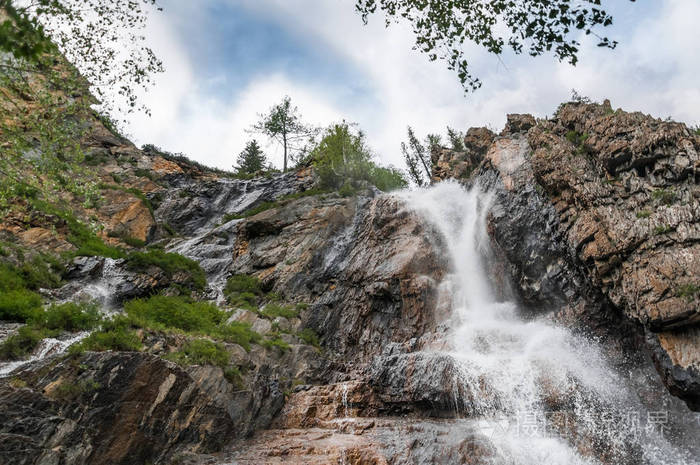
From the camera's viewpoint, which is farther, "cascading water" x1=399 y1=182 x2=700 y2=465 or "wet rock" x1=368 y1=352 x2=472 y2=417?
"wet rock" x1=368 y1=352 x2=472 y2=417

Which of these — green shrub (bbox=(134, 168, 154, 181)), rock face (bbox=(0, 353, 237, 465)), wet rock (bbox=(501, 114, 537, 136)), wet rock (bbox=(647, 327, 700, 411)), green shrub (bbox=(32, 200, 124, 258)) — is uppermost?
green shrub (bbox=(134, 168, 154, 181))

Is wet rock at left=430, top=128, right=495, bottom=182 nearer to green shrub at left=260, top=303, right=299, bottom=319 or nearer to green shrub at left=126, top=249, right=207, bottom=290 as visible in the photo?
green shrub at left=260, top=303, right=299, bottom=319

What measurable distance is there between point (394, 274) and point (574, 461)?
38.1 feet

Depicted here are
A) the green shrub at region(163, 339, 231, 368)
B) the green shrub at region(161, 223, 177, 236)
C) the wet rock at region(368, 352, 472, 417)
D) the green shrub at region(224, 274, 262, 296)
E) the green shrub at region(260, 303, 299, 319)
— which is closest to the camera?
the green shrub at region(163, 339, 231, 368)

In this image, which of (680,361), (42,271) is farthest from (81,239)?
(680,361)

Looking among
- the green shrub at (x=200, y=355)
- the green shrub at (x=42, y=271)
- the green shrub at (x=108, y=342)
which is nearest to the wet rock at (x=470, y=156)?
the green shrub at (x=200, y=355)

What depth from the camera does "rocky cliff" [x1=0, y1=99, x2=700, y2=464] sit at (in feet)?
25.9

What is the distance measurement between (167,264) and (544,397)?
17.6 metres

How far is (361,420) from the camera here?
450 inches

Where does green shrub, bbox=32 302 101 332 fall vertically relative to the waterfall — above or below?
above

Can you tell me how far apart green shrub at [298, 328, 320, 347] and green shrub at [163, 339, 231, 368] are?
6635 millimetres

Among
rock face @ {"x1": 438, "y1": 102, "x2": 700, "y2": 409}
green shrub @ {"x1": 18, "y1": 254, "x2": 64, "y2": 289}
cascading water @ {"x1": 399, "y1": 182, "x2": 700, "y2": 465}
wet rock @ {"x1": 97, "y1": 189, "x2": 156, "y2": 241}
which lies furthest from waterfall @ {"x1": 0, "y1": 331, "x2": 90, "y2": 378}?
wet rock @ {"x1": 97, "y1": 189, "x2": 156, "y2": 241}

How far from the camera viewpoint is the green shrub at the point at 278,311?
62.4ft

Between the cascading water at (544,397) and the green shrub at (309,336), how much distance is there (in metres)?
6.48
